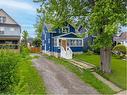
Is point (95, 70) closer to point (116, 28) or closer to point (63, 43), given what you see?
point (116, 28)

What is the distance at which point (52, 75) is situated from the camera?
71.3ft

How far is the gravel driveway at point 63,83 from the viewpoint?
17141 millimetres

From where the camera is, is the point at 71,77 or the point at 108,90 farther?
the point at 71,77

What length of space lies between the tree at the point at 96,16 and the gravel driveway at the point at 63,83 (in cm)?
328

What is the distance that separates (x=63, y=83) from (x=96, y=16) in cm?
537

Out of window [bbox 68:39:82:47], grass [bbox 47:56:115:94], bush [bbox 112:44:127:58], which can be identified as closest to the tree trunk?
grass [bbox 47:56:115:94]

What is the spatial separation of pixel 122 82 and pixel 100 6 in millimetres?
5897

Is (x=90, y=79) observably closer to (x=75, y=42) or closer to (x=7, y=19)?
(x=75, y=42)

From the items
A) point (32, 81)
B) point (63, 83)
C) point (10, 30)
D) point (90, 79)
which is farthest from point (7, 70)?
point (10, 30)

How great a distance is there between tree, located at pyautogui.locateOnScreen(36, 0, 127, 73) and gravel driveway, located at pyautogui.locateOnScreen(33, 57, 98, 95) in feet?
10.8

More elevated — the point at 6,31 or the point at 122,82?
the point at 6,31

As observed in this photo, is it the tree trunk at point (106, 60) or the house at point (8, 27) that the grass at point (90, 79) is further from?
the house at point (8, 27)

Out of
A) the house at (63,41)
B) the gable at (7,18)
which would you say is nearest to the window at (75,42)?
the house at (63,41)

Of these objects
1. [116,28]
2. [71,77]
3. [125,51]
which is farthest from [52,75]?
[125,51]
